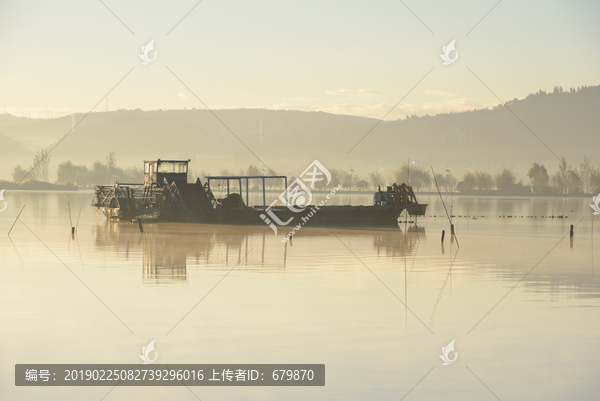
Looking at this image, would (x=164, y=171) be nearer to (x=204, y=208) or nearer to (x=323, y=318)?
(x=204, y=208)

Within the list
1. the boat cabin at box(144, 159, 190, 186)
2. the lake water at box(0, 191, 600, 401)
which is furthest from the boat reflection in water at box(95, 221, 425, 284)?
the boat cabin at box(144, 159, 190, 186)

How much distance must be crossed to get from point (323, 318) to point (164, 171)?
4852cm

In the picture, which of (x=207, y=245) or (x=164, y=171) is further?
(x=164, y=171)

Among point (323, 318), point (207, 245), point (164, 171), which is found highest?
point (164, 171)

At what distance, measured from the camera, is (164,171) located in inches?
2569

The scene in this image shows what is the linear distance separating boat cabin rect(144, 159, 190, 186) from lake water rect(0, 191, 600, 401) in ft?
90.0

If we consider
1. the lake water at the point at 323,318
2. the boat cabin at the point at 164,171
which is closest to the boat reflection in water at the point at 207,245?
the lake water at the point at 323,318

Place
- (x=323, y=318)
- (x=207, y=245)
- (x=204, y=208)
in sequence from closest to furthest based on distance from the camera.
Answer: (x=323, y=318)
(x=207, y=245)
(x=204, y=208)

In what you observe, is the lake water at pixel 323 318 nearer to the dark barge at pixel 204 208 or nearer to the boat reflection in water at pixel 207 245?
the boat reflection in water at pixel 207 245

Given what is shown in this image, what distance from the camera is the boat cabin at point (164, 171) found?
65.0 meters

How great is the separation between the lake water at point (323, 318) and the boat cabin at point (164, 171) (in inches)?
1081

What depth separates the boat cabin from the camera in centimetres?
6500

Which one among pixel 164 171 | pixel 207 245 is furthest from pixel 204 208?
pixel 207 245

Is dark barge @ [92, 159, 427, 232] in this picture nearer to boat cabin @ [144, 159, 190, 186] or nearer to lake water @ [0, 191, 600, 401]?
boat cabin @ [144, 159, 190, 186]
